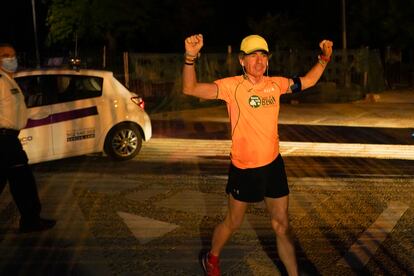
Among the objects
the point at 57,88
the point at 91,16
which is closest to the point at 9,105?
the point at 57,88

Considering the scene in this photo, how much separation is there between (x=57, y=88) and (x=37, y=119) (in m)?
0.60

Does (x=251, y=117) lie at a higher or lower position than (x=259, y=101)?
Answer: lower

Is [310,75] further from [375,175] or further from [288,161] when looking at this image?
[288,161]

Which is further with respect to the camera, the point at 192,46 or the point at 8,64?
the point at 8,64

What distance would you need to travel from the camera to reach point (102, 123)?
30.7ft

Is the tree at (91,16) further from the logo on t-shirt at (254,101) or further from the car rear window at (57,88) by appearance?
the logo on t-shirt at (254,101)

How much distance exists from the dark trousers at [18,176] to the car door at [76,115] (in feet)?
9.29

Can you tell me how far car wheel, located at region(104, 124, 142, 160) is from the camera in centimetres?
955

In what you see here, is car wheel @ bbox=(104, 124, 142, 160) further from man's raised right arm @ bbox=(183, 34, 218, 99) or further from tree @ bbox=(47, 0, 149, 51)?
tree @ bbox=(47, 0, 149, 51)

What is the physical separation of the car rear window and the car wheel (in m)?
0.66

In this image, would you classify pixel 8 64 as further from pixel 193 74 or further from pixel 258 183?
pixel 258 183

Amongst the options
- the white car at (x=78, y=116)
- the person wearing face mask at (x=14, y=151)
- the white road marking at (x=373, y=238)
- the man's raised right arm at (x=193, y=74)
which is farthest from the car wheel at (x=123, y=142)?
the man's raised right arm at (x=193, y=74)

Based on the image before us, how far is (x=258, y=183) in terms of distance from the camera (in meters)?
4.29

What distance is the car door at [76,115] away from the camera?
8844mm
